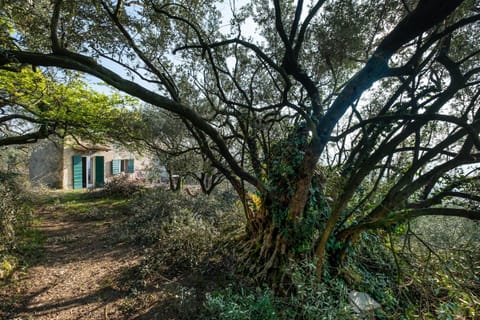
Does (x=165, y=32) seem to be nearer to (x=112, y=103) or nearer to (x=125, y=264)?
(x=112, y=103)

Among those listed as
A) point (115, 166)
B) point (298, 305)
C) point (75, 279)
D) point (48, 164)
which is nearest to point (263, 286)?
point (298, 305)

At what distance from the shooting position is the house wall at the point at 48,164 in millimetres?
11531

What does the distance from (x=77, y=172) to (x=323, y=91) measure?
552 inches

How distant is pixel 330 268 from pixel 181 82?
16.3ft

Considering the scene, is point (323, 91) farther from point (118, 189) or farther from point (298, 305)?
point (118, 189)

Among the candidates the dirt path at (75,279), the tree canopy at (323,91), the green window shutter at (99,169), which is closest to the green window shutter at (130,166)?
the green window shutter at (99,169)

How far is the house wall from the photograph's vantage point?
37.8ft

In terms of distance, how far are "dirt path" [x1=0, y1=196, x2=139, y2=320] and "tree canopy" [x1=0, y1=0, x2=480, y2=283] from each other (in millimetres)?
2148

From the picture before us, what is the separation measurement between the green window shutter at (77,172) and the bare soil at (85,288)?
→ 9.00m

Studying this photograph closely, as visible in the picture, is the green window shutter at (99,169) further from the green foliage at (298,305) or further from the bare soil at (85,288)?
the green foliage at (298,305)

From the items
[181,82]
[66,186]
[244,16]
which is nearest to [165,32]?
[181,82]

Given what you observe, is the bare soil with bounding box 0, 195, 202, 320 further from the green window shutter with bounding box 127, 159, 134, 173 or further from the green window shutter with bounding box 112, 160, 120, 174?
the green window shutter with bounding box 127, 159, 134, 173

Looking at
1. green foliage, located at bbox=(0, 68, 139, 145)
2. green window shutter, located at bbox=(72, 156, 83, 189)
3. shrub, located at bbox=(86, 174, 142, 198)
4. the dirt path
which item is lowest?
the dirt path

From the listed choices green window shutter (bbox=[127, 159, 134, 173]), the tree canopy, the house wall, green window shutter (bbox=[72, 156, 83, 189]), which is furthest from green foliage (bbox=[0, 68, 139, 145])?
green window shutter (bbox=[127, 159, 134, 173])
